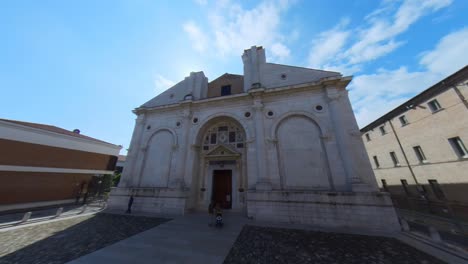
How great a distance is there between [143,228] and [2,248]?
4222 mm

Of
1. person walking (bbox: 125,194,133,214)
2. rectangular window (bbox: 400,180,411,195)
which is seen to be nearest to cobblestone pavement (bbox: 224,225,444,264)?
person walking (bbox: 125,194,133,214)

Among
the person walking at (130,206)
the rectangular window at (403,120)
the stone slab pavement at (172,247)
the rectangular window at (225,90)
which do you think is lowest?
the stone slab pavement at (172,247)

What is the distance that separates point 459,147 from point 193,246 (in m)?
22.0

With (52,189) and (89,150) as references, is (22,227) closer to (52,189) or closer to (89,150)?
(52,189)

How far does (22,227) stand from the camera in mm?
7605

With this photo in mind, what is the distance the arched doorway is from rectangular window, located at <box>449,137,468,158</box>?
18.0 metres

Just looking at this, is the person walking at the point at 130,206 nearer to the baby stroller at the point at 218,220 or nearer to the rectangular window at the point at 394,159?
the baby stroller at the point at 218,220

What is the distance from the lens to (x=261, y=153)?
10500 mm

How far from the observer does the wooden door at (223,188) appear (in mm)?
11688

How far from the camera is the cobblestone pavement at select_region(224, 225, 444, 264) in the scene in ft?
14.7

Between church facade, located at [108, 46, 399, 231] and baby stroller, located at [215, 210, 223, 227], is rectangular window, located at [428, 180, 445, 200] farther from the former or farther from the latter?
baby stroller, located at [215, 210, 223, 227]

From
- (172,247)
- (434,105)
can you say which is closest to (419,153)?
(434,105)

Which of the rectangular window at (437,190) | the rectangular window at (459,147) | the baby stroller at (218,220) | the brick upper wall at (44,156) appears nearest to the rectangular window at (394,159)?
the rectangular window at (437,190)

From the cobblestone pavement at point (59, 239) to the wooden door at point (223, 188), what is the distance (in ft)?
16.3
